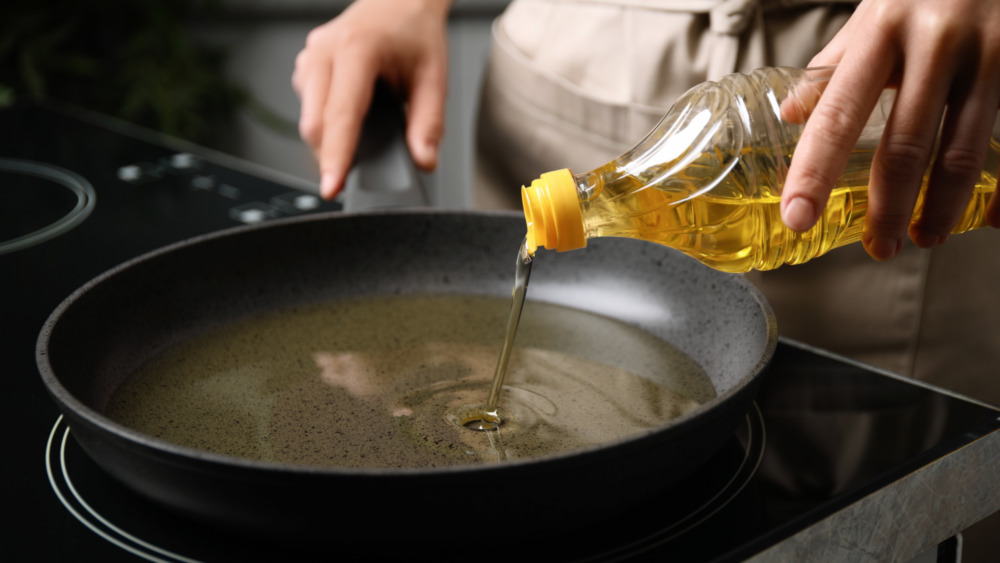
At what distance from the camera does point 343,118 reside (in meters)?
0.84

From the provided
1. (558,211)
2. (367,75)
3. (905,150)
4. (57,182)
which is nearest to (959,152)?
(905,150)

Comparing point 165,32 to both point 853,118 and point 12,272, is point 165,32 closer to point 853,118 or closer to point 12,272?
point 12,272

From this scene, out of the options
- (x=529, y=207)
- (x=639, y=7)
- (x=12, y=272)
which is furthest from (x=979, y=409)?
(x=12, y=272)

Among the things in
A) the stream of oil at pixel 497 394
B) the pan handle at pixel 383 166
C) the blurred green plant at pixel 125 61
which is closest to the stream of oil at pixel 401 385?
the stream of oil at pixel 497 394

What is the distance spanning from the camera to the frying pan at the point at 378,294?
0.38 meters

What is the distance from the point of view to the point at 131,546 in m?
0.44

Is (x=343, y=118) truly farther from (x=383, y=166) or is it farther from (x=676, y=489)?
(x=676, y=489)

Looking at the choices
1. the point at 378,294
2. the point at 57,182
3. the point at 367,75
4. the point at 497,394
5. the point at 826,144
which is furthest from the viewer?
the point at 57,182

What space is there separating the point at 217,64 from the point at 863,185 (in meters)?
2.04

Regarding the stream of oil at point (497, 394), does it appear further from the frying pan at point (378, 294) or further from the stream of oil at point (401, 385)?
the frying pan at point (378, 294)

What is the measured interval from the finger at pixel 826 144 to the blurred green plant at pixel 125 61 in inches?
75.4

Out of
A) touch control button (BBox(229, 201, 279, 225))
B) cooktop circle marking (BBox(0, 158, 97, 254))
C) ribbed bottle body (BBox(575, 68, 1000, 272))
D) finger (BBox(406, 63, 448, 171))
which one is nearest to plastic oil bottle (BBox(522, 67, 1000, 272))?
ribbed bottle body (BBox(575, 68, 1000, 272))

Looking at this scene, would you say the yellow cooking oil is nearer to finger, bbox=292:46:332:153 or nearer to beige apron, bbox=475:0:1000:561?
beige apron, bbox=475:0:1000:561

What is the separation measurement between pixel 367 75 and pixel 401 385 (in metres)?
0.39
